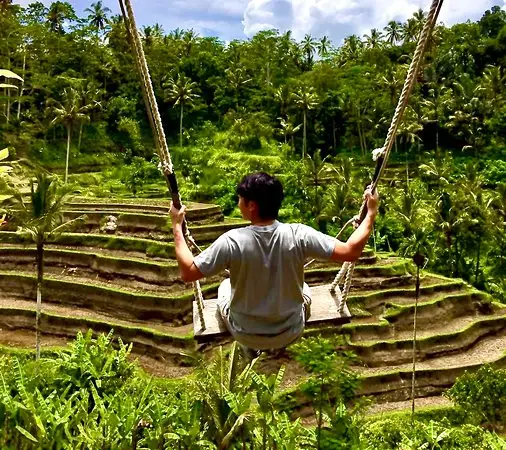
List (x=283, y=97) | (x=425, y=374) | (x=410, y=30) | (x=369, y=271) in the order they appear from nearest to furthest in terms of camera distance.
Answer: (x=425, y=374)
(x=369, y=271)
(x=283, y=97)
(x=410, y=30)

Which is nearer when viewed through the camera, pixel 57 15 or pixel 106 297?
pixel 106 297

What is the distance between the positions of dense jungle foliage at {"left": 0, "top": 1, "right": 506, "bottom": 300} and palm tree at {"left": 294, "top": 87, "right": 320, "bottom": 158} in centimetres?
8

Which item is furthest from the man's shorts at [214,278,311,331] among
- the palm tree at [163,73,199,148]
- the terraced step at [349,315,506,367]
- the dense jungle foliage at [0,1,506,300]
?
the palm tree at [163,73,199,148]

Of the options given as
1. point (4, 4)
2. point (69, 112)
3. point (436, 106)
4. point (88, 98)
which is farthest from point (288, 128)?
point (4, 4)

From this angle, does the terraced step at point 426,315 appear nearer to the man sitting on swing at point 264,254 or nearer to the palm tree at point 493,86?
the man sitting on swing at point 264,254

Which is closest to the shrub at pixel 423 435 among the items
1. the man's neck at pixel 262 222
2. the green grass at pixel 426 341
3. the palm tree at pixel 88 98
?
the man's neck at pixel 262 222

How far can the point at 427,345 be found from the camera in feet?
39.1

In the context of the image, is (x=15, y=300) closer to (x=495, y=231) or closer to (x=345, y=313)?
(x=345, y=313)

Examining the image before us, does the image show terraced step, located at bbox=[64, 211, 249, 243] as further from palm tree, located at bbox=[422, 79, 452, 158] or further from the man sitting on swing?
palm tree, located at bbox=[422, 79, 452, 158]

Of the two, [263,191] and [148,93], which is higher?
[148,93]

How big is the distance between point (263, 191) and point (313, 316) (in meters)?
0.87

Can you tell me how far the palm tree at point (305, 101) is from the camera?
86.6 feet

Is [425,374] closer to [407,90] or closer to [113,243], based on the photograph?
[113,243]

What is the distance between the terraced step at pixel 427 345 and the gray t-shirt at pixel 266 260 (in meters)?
9.41
